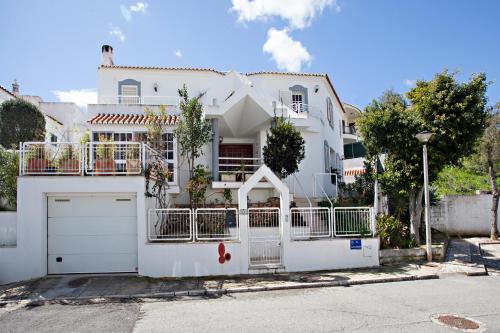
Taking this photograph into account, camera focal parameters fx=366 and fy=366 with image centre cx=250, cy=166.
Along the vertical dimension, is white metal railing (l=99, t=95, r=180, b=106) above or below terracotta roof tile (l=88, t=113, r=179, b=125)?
above

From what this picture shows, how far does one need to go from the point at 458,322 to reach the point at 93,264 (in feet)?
34.1

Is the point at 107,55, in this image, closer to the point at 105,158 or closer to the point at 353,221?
the point at 105,158

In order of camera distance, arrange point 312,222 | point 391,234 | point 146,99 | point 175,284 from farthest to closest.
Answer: point 146,99 < point 391,234 < point 312,222 < point 175,284

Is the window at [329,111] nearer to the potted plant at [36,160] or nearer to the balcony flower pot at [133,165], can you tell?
the balcony flower pot at [133,165]

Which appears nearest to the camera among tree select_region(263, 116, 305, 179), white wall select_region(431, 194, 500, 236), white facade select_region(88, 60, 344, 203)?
tree select_region(263, 116, 305, 179)

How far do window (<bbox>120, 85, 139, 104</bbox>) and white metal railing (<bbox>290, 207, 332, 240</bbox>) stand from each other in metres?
12.5

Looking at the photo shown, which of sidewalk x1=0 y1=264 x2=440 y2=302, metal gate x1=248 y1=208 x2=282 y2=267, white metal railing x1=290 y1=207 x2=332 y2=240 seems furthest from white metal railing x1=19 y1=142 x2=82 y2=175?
white metal railing x1=290 y1=207 x2=332 y2=240

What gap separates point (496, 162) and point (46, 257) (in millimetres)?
20229

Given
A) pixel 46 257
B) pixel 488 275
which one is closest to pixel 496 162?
pixel 488 275

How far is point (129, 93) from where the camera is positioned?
20859 millimetres

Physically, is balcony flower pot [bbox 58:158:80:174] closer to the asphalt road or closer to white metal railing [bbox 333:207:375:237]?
the asphalt road

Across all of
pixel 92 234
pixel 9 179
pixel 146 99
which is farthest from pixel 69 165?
pixel 146 99

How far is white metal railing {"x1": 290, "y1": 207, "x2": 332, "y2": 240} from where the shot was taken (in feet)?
42.1

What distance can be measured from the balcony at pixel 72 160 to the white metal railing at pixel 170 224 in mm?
1563
